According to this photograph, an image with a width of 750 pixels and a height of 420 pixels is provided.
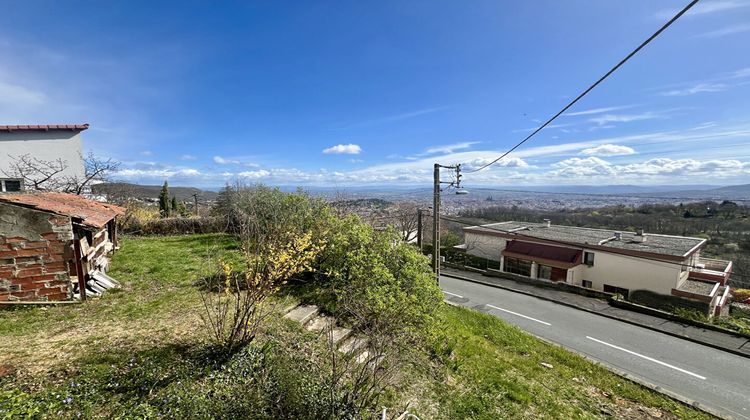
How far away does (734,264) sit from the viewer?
28.1 meters

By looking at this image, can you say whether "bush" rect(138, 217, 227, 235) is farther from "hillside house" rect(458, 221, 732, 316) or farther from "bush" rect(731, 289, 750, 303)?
"bush" rect(731, 289, 750, 303)

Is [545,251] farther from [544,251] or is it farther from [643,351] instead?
[643,351]

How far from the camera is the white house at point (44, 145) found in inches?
554

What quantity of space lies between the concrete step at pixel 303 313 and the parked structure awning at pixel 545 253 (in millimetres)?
23075

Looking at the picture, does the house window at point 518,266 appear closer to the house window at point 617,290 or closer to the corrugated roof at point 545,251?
the corrugated roof at point 545,251

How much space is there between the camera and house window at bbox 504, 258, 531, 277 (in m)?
25.5

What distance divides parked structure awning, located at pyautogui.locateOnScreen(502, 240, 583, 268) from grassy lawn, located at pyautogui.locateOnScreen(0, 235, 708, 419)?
17.1 m

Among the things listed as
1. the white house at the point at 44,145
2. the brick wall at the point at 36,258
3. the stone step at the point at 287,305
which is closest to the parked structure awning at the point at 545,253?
the stone step at the point at 287,305

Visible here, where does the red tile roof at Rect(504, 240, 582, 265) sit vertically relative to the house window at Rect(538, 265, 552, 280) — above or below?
above

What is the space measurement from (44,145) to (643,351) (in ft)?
88.4

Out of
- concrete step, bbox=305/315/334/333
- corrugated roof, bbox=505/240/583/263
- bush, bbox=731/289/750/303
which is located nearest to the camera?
concrete step, bbox=305/315/334/333

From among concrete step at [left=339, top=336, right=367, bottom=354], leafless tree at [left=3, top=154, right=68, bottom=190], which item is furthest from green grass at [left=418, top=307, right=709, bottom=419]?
leafless tree at [left=3, top=154, right=68, bottom=190]

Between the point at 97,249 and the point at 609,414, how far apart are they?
12017 mm

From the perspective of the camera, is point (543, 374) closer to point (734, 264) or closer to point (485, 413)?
point (485, 413)
